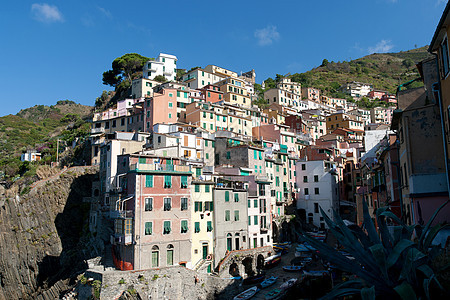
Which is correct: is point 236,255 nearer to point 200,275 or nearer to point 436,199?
point 200,275

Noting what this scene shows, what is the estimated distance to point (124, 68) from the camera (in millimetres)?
96812

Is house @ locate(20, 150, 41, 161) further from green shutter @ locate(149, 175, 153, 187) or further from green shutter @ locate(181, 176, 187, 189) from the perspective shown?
green shutter @ locate(181, 176, 187, 189)

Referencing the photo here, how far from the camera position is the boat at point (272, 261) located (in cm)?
4391

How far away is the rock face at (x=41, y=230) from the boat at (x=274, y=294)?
28.8 m

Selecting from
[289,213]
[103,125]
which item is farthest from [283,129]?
[103,125]

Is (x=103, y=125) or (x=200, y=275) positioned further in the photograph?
(x=103, y=125)

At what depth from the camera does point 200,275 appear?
3847 cm

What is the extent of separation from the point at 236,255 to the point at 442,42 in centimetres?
3141

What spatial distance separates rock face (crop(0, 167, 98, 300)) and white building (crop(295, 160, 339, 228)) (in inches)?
1366

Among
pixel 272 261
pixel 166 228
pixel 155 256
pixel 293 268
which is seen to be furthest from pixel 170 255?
pixel 293 268

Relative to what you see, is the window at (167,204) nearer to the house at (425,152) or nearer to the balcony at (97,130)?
the house at (425,152)

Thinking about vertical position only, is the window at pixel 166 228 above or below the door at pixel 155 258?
above

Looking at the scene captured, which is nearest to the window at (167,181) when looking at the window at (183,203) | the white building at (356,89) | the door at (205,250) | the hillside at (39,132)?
the window at (183,203)

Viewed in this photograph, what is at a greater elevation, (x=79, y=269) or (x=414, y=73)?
(x=414, y=73)
